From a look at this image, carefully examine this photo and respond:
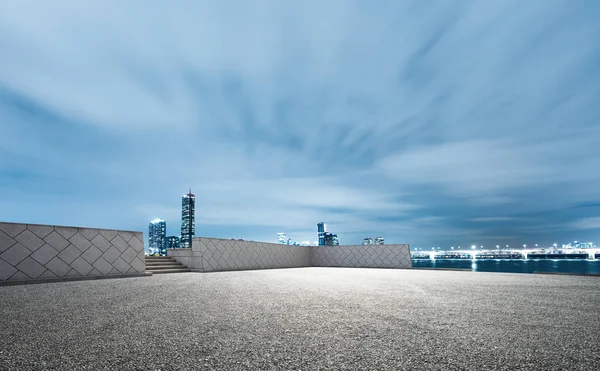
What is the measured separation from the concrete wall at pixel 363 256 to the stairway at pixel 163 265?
928 centimetres

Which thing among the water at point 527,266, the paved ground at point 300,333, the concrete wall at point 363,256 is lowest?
the water at point 527,266

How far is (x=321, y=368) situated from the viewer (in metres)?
1.84

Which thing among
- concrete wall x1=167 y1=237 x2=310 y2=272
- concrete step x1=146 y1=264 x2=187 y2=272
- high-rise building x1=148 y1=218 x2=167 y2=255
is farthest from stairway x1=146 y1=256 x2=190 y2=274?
high-rise building x1=148 y1=218 x2=167 y2=255

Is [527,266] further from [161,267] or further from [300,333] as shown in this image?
[300,333]

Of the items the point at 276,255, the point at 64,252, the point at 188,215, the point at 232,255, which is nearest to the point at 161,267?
the point at 232,255

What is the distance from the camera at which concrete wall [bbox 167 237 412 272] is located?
39.0 ft

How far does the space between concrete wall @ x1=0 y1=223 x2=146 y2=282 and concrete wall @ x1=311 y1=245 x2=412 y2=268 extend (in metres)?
11.3

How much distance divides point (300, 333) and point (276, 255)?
1374 centimetres

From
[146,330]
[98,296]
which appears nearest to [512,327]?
[146,330]

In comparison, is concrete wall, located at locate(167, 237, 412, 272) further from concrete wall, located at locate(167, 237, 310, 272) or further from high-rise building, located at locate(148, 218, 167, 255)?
high-rise building, located at locate(148, 218, 167, 255)

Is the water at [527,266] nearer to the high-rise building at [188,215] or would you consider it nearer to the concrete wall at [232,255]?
the concrete wall at [232,255]

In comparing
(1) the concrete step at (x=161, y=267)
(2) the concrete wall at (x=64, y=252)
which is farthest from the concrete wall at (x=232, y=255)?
(2) the concrete wall at (x=64, y=252)

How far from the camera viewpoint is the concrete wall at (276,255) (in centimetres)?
1188

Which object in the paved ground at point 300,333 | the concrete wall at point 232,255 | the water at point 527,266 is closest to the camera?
the paved ground at point 300,333
